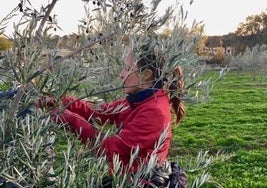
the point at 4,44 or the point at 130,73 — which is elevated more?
the point at 4,44

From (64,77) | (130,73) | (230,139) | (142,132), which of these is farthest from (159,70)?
(230,139)

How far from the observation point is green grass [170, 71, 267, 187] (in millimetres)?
9797

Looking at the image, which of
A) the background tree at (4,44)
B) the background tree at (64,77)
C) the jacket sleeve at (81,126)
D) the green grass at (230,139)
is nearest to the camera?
the background tree at (64,77)

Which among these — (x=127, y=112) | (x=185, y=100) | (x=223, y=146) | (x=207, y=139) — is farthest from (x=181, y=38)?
(x=207, y=139)

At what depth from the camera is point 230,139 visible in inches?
540

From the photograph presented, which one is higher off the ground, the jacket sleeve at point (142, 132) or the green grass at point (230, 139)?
the jacket sleeve at point (142, 132)

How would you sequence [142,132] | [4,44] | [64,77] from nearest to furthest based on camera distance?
[64,77] < [4,44] < [142,132]

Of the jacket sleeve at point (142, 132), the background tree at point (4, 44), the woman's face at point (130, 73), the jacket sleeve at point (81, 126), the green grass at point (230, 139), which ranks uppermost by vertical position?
the background tree at point (4, 44)

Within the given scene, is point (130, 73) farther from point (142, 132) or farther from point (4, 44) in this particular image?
point (142, 132)

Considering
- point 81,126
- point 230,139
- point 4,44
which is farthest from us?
point 230,139

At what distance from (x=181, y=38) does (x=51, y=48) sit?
49 cm

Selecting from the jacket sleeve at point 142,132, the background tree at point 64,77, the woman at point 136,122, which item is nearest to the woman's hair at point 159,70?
the background tree at point 64,77

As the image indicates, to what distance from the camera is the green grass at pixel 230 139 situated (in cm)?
980

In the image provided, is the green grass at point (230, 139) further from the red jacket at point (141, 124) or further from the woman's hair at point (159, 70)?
the woman's hair at point (159, 70)
